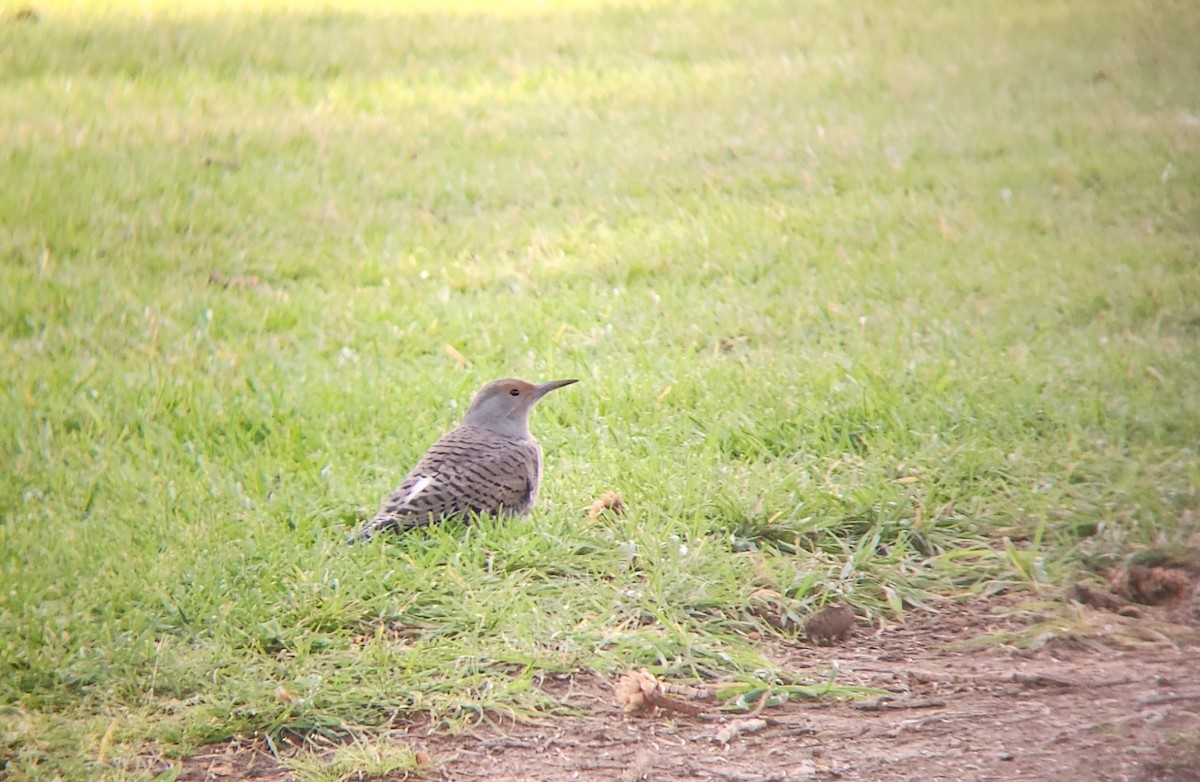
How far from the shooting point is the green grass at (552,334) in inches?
173

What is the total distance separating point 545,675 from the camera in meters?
4.15

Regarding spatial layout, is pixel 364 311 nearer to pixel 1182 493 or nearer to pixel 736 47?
pixel 1182 493

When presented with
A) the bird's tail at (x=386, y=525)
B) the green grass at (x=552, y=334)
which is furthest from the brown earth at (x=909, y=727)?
the bird's tail at (x=386, y=525)

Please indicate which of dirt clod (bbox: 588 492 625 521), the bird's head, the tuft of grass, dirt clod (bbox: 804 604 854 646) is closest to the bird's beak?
the bird's head

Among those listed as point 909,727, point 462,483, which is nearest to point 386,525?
point 462,483

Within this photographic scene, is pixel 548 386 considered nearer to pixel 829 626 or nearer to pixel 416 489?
pixel 416 489

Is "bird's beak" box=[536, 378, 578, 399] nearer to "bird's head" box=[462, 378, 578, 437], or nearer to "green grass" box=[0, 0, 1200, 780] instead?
"bird's head" box=[462, 378, 578, 437]

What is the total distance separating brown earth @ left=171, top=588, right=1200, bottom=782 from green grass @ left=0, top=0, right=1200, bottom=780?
18 centimetres

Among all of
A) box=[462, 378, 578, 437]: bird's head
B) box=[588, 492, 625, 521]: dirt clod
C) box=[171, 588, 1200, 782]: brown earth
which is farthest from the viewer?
box=[462, 378, 578, 437]: bird's head

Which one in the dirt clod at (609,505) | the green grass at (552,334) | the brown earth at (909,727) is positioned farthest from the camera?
the dirt clod at (609,505)

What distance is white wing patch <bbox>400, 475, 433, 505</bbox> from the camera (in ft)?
15.8

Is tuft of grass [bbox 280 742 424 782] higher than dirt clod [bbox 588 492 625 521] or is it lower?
lower

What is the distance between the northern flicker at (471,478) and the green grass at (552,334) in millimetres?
122

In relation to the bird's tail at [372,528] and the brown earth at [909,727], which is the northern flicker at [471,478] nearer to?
the bird's tail at [372,528]
